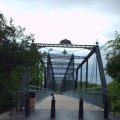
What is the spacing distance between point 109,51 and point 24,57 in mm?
6143


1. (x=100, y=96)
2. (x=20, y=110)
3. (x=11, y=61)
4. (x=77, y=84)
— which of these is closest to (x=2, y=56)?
(x=11, y=61)

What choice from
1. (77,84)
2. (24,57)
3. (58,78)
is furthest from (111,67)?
(58,78)

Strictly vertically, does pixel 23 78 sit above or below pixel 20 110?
above

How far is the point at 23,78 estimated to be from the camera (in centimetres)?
2998

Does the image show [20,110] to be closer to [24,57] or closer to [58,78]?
[24,57]

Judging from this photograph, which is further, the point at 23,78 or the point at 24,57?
the point at 23,78

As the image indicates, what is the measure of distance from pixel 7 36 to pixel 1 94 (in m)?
3.27

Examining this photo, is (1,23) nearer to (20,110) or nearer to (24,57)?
(24,57)

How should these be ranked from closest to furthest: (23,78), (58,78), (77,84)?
(23,78) → (77,84) → (58,78)

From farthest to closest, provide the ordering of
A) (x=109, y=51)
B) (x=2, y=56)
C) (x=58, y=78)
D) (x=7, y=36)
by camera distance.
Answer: (x=58, y=78)
(x=109, y=51)
(x=7, y=36)
(x=2, y=56)

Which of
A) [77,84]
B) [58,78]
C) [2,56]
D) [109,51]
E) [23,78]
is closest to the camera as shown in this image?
[2,56]

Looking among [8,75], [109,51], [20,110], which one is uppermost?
[109,51]

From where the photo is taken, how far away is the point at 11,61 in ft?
Result: 75.3

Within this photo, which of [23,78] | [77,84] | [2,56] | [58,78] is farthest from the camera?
[58,78]
